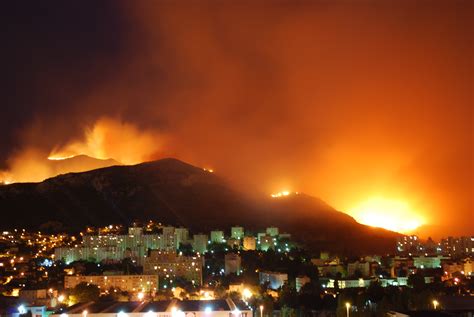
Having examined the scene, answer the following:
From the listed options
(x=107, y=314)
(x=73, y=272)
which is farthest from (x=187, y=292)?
(x=107, y=314)

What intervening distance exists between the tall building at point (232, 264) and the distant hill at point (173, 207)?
17076mm

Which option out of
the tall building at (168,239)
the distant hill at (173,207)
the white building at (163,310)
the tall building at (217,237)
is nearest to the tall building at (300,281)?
the tall building at (168,239)

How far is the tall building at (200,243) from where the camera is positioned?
52.8m

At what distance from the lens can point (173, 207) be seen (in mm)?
69000

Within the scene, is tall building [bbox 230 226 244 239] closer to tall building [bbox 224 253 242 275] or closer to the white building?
tall building [bbox 224 253 242 275]

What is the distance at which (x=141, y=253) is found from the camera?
50.4 meters

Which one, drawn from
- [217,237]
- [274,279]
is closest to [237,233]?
[217,237]

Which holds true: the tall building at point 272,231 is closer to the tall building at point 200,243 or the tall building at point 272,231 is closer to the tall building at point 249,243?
the tall building at point 249,243

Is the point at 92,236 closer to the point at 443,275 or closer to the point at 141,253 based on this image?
the point at 141,253

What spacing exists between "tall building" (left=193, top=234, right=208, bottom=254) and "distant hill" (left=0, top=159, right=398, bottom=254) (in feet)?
29.1

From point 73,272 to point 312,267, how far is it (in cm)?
1799

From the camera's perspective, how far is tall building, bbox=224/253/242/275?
4466cm

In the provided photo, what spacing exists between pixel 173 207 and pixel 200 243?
1648 cm

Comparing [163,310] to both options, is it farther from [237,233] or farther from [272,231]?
[272,231]
